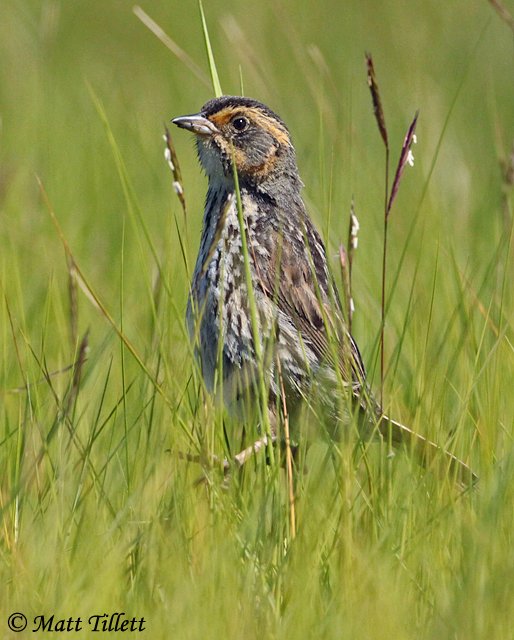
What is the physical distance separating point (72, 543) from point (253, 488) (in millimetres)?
611

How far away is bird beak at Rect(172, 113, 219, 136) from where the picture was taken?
4.14 meters

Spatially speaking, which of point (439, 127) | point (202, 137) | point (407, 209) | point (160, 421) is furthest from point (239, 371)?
point (439, 127)

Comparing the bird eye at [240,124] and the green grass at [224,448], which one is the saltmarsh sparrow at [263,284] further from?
the green grass at [224,448]

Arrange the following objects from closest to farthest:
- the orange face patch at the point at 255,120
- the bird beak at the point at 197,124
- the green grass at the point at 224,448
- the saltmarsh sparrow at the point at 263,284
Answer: the green grass at the point at 224,448 → the saltmarsh sparrow at the point at 263,284 → the bird beak at the point at 197,124 → the orange face patch at the point at 255,120

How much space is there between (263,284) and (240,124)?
909 millimetres

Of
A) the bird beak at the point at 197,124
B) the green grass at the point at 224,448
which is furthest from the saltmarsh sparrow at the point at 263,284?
the green grass at the point at 224,448

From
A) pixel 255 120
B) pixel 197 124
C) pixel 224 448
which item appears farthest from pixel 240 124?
pixel 224 448

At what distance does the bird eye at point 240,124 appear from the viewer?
4312mm

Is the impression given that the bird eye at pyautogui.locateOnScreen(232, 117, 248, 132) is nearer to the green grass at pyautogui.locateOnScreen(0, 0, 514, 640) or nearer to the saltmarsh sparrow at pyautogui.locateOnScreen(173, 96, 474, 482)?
the saltmarsh sparrow at pyautogui.locateOnScreen(173, 96, 474, 482)

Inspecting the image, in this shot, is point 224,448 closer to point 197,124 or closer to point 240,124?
point 197,124

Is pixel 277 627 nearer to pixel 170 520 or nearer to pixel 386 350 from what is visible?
pixel 170 520

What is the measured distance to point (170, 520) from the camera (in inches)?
120

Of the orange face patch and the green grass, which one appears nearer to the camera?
the green grass

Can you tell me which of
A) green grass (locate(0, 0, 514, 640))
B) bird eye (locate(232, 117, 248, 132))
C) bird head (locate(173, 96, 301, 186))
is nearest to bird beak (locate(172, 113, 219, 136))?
bird head (locate(173, 96, 301, 186))
